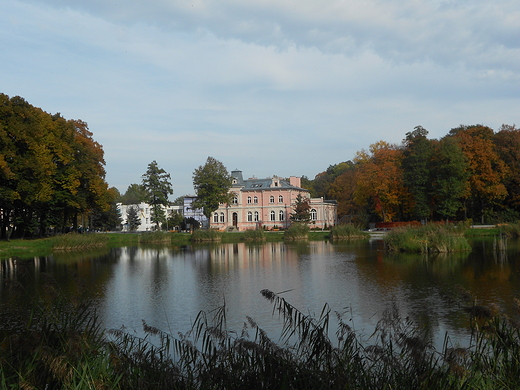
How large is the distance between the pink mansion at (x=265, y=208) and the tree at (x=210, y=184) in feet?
24.6

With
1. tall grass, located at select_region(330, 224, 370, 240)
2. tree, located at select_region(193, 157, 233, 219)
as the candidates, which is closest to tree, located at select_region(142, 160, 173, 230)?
tree, located at select_region(193, 157, 233, 219)

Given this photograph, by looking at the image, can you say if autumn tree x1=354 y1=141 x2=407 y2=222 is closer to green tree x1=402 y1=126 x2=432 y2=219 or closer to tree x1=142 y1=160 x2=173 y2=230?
green tree x1=402 y1=126 x2=432 y2=219

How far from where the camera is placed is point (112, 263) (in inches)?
958

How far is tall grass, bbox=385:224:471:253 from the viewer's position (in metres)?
24.7

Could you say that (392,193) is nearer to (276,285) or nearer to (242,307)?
(276,285)

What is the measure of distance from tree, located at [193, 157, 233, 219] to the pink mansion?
295 inches

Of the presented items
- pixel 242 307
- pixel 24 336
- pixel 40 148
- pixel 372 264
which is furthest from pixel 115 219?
pixel 24 336

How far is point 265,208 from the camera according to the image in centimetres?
6550

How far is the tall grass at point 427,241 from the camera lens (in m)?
24.7

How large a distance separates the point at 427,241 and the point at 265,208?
4139cm

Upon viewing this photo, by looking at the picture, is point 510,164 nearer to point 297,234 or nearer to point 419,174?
point 419,174

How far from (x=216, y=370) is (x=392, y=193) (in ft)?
147

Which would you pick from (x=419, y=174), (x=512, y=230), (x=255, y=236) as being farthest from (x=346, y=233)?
(x=512, y=230)

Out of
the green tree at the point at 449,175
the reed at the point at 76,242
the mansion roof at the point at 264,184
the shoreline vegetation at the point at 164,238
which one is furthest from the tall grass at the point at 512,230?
the mansion roof at the point at 264,184
